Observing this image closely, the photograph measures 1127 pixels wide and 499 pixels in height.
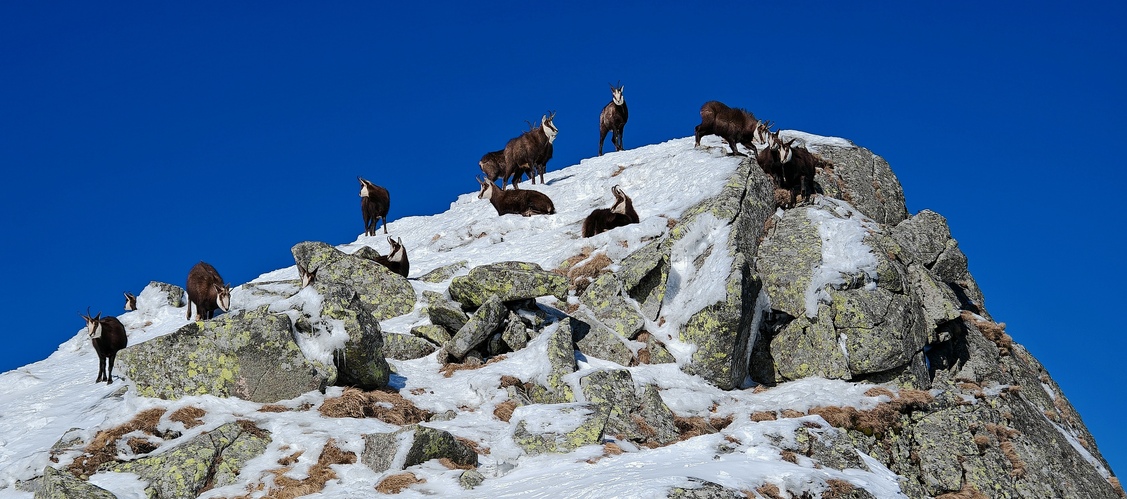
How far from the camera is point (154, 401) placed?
14.7 m

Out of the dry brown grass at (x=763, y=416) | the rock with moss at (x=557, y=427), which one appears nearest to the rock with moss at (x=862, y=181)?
the dry brown grass at (x=763, y=416)

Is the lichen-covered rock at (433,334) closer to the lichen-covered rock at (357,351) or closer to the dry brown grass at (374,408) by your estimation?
the lichen-covered rock at (357,351)

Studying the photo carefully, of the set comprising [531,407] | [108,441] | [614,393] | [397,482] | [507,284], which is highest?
[507,284]

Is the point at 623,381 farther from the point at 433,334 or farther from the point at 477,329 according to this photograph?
the point at 433,334

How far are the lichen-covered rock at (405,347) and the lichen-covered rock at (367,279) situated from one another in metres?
1.81

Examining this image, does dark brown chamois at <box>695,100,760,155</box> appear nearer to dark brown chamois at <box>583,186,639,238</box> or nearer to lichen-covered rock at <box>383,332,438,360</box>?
dark brown chamois at <box>583,186,639,238</box>

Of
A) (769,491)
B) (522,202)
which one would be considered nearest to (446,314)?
(769,491)

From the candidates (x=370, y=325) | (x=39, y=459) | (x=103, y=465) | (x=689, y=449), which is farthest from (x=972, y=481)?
(x=39, y=459)

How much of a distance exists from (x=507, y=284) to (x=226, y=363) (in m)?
5.79

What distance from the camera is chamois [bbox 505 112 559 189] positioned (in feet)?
102

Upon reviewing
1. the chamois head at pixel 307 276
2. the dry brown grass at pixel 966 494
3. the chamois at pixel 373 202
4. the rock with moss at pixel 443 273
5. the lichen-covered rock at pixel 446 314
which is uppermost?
the chamois at pixel 373 202

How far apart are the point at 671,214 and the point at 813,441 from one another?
10228mm

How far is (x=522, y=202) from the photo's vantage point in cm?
2828

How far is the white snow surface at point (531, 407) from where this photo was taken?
39.2 ft
